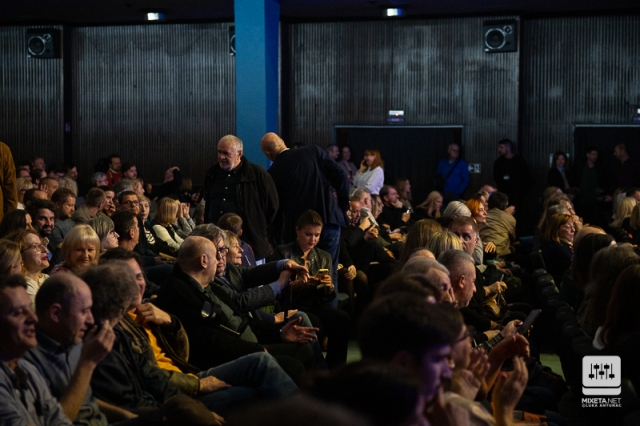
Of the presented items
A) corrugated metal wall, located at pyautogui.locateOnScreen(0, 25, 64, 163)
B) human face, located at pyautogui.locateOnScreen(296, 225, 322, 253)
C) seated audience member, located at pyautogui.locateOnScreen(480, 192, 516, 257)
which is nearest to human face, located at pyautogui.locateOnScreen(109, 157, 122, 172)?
corrugated metal wall, located at pyautogui.locateOnScreen(0, 25, 64, 163)

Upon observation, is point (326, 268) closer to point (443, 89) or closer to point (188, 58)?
point (443, 89)

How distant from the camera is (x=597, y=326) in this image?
4.30m

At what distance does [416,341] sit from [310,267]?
390 centimetres

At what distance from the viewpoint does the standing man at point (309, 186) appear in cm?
743

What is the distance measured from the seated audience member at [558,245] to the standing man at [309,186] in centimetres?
170

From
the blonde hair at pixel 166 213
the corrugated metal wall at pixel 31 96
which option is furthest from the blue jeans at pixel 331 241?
the corrugated metal wall at pixel 31 96

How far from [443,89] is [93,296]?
1178cm

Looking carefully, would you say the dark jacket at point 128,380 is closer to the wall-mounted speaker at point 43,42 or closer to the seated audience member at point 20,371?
the seated audience member at point 20,371

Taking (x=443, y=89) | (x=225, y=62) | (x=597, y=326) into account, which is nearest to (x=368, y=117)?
(x=443, y=89)

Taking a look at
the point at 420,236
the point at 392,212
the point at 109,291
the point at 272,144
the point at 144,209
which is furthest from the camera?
the point at 392,212

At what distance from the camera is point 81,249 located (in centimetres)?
498

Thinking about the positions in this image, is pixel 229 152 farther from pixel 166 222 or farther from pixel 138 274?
pixel 138 274

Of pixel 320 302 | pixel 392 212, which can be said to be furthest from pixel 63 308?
pixel 392 212

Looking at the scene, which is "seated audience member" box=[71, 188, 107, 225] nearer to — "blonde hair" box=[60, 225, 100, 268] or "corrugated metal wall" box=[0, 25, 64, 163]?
"blonde hair" box=[60, 225, 100, 268]
